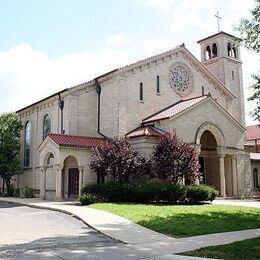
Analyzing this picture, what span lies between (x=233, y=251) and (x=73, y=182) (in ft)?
69.4

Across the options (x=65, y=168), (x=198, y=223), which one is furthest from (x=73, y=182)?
(x=198, y=223)

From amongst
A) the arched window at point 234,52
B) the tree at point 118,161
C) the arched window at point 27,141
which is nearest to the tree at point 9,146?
the arched window at point 27,141

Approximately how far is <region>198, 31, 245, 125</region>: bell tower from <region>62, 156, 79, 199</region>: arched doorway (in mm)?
20856

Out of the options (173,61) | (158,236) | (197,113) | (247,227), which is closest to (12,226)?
(158,236)

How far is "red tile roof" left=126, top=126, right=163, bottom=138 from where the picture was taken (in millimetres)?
28116

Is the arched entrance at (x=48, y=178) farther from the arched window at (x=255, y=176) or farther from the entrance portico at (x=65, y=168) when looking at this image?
the arched window at (x=255, y=176)

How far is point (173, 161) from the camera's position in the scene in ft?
84.9

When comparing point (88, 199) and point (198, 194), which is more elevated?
point (198, 194)

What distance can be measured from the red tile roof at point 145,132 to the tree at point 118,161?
6.26 ft

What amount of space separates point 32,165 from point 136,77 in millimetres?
15190

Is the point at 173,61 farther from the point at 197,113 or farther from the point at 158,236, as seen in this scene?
the point at 158,236

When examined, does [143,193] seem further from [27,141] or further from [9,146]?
[27,141]

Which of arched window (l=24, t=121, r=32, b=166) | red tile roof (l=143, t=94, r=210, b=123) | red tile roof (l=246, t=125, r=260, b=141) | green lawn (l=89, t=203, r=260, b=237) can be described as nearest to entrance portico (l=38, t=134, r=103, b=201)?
red tile roof (l=143, t=94, r=210, b=123)

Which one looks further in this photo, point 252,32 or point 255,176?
point 255,176
